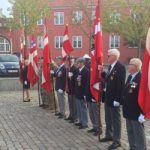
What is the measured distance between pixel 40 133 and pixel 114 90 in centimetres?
243

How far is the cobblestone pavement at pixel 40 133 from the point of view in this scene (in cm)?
816

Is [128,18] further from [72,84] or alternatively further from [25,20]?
[72,84]

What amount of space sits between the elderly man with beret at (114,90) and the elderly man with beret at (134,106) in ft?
2.20

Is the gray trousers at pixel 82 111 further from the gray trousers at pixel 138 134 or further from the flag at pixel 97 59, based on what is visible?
the gray trousers at pixel 138 134

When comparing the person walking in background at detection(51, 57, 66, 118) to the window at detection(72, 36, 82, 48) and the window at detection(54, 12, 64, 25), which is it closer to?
the window at detection(72, 36, 82, 48)

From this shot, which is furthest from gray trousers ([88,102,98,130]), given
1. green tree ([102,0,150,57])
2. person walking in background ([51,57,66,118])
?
green tree ([102,0,150,57])

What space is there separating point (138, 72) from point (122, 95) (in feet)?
1.90

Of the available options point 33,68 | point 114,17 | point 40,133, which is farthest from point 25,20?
point 40,133

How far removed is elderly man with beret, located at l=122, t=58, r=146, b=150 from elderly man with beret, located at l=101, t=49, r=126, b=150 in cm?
67

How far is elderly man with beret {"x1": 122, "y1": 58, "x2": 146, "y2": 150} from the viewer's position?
6.93 metres

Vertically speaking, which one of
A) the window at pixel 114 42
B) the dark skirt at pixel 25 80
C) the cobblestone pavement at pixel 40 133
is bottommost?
the cobblestone pavement at pixel 40 133

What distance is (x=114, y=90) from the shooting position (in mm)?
7953

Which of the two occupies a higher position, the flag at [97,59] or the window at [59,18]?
the window at [59,18]

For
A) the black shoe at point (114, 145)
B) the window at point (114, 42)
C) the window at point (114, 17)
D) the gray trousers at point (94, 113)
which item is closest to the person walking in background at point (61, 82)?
the gray trousers at point (94, 113)
